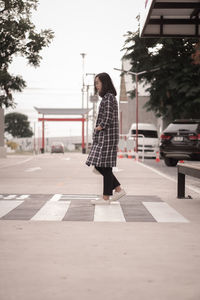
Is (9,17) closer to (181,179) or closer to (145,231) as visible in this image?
(181,179)

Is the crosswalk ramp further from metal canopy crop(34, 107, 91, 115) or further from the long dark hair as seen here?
metal canopy crop(34, 107, 91, 115)

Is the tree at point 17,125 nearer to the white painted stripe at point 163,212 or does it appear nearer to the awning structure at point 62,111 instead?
the awning structure at point 62,111

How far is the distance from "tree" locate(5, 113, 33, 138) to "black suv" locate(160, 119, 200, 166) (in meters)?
119

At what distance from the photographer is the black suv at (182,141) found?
21.1 meters

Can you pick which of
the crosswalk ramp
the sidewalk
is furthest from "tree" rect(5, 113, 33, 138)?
the sidewalk

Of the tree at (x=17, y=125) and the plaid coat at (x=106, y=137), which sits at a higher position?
the tree at (x=17, y=125)

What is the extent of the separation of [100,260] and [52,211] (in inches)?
131

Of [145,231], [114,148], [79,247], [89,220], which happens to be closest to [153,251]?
[79,247]

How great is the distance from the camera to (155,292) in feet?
12.7

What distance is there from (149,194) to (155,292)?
23.7ft

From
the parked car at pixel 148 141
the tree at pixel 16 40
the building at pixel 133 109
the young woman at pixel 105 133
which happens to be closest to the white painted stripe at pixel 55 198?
the young woman at pixel 105 133

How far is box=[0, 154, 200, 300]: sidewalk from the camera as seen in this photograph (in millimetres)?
3893

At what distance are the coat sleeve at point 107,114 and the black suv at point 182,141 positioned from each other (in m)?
12.6

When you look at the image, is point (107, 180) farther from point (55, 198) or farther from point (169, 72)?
point (169, 72)
